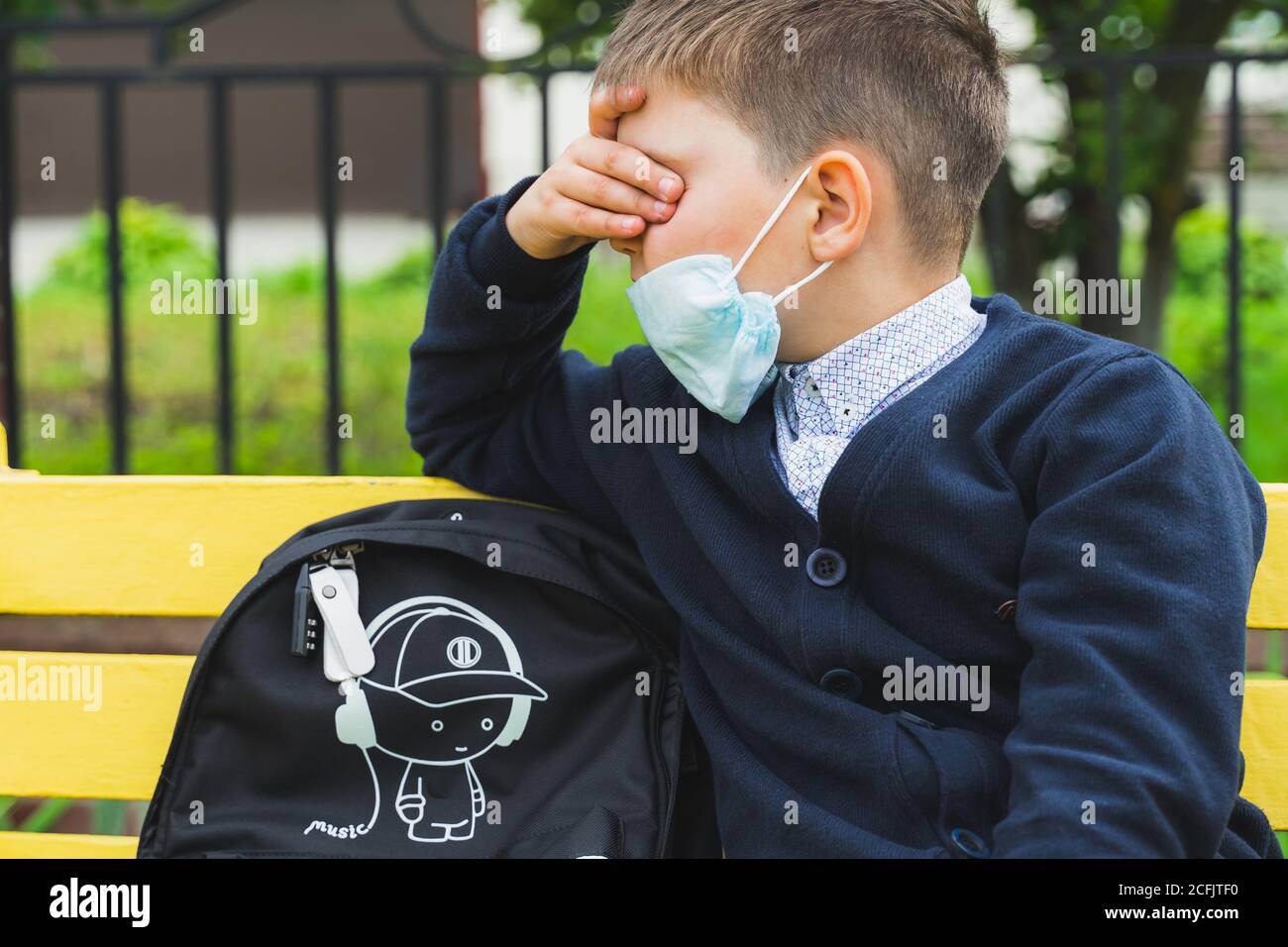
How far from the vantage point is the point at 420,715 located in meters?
1.61

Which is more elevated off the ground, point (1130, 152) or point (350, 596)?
point (1130, 152)

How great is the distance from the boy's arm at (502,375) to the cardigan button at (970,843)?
1.96 feet

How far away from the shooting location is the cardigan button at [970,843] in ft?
4.45

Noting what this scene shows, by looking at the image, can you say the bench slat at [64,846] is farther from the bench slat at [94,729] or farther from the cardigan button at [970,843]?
the cardigan button at [970,843]

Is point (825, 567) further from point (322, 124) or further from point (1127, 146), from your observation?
point (1127, 146)

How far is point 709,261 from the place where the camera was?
1.53 metres

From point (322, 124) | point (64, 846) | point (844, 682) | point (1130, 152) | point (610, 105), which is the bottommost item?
point (64, 846)

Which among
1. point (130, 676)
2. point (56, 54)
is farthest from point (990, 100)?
point (56, 54)

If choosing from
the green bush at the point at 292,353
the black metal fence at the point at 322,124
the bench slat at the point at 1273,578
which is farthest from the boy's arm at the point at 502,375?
the green bush at the point at 292,353

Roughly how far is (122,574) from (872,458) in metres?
0.97

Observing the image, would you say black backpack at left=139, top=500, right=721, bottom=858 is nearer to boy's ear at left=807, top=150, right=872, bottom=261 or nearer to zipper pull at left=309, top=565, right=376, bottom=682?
zipper pull at left=309, top=565, right=376, bottom=682

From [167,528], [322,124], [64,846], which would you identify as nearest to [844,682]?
[167,528]

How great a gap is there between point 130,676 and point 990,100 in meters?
1.26
